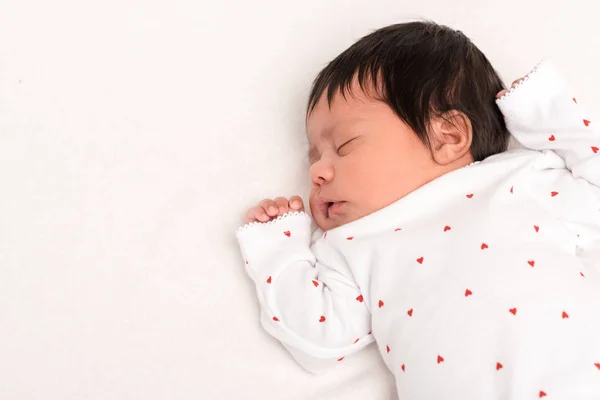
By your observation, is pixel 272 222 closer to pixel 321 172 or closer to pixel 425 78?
pixel 321 172

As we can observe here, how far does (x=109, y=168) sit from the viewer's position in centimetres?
155

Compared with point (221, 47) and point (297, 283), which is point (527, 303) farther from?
point (221, 47)

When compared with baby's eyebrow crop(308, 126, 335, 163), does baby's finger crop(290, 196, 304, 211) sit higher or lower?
lower

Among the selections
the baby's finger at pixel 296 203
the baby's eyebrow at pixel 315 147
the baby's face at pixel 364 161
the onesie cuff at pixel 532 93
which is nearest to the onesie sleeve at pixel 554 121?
the onesie cuff at pixel 532 93

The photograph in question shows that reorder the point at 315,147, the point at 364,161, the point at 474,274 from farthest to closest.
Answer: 1. the point at 315,147
2. the point at 364,161
3. the point at 474,274

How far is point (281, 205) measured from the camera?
151cm

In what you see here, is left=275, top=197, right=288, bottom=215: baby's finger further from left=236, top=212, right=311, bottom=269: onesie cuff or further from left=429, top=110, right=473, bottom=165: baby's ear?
left=429, top=110, right=473, bottom=165: baby's ear

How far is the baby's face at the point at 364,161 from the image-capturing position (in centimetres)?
142

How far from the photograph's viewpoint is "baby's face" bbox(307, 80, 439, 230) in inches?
55.8

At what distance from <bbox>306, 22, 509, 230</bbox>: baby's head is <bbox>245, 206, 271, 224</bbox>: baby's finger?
10 cm

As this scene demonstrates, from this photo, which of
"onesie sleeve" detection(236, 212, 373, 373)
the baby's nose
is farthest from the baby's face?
A: "onesie sleeve" detection(236, 212, 373, 373)

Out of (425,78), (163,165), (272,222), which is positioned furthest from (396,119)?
(163,165)

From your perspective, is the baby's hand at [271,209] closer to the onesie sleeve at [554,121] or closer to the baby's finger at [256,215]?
the baby's finger at [256,215]

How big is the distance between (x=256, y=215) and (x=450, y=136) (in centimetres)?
41
